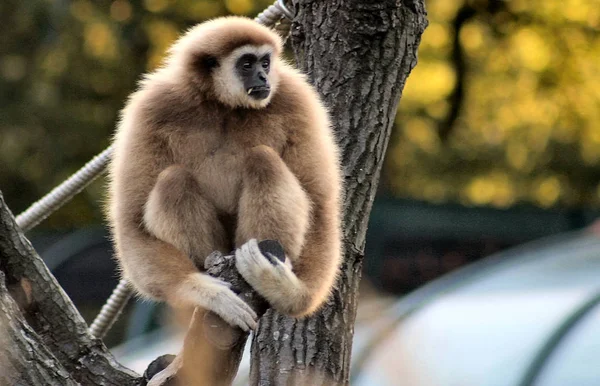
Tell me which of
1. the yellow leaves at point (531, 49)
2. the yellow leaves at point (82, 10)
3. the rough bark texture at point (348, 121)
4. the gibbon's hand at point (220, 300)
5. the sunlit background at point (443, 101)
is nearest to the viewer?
the gibbon's hand at point (220, 300)

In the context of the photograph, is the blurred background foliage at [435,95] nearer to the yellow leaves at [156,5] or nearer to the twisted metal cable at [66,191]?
the yellow leaves at [156,5]

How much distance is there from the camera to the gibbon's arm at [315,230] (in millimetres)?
3602

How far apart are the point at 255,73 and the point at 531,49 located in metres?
13.0

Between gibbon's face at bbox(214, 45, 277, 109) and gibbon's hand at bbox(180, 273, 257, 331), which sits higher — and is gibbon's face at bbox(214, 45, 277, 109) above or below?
above

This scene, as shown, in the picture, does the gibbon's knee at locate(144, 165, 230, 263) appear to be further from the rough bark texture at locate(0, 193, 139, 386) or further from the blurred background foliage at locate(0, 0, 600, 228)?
the blurred background foliage at locate(0, 0, 600, 228)

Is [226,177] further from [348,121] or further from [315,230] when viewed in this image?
[348,121]

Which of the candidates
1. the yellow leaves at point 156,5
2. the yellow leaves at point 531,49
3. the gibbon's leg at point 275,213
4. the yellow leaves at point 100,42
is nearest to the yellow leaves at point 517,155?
the yellow leaves at point 531,49

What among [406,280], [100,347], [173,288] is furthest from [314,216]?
[406,280]

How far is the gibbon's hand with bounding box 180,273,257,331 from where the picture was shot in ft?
10.6

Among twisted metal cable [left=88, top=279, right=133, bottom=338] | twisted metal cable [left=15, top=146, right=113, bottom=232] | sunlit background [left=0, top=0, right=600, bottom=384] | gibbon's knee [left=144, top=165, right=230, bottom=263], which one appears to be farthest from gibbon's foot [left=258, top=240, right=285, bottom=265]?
sunlit background [left=0, top=0, right=600, bottom=384]

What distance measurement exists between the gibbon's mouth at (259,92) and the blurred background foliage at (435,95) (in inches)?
389

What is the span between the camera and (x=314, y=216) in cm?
391

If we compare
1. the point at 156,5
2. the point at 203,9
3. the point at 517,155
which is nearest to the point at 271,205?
the point at 203,9

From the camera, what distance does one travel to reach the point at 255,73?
13.4 feet
